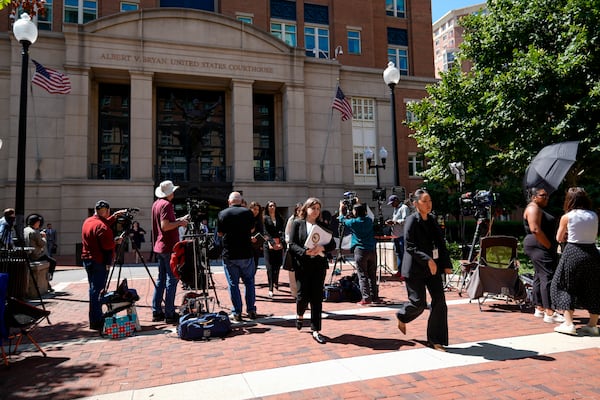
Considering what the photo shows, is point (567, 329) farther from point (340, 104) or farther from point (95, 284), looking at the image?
point (340, 104)

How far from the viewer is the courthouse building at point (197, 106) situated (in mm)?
21750

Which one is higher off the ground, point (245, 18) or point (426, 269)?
point (245, 18)

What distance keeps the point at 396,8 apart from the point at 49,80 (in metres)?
26.4

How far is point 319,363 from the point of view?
4652 millimetres

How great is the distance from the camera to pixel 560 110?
522 inches

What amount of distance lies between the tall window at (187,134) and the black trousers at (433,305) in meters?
21.0

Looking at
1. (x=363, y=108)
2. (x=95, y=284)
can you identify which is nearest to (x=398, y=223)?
(x=95, y=284)

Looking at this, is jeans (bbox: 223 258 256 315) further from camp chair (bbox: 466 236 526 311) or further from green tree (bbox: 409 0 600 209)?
green tree (bbox: 409 0 600 209)

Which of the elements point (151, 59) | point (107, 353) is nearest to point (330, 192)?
point (151, 59)

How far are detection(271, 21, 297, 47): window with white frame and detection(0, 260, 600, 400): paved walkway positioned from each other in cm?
2617

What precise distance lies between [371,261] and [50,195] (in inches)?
795

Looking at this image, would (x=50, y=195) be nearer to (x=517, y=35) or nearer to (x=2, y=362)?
(x=2, y=362)

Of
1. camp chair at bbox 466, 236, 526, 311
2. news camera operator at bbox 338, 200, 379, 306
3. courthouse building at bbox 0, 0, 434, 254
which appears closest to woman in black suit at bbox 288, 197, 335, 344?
news camera operator at bbox 338, 200, 379, 306

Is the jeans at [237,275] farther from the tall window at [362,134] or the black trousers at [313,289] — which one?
the tall window at [362,134]
